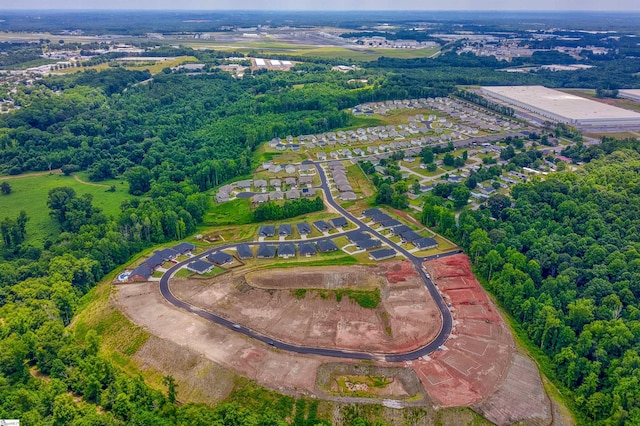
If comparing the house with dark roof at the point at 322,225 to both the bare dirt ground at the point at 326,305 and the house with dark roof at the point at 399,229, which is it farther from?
the bare dirt ground at the point at 326,305

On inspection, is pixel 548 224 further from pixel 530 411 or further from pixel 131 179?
pixel 131 179

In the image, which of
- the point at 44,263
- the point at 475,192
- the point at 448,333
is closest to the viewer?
the point at 448,333

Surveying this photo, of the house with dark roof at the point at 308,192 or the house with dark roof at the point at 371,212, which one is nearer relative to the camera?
the house with dark roof at the point at 371,212

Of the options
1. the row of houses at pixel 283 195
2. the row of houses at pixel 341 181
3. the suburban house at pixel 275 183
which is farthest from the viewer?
the suburban house at pixel 275 183

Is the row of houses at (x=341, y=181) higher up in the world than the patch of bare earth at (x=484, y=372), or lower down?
higher up

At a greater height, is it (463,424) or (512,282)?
(512,282)

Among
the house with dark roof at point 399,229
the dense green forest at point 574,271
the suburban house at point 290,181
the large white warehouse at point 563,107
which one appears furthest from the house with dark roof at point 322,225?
the large white warehouse at point 563,107

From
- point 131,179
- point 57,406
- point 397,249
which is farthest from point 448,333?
point 131,179
